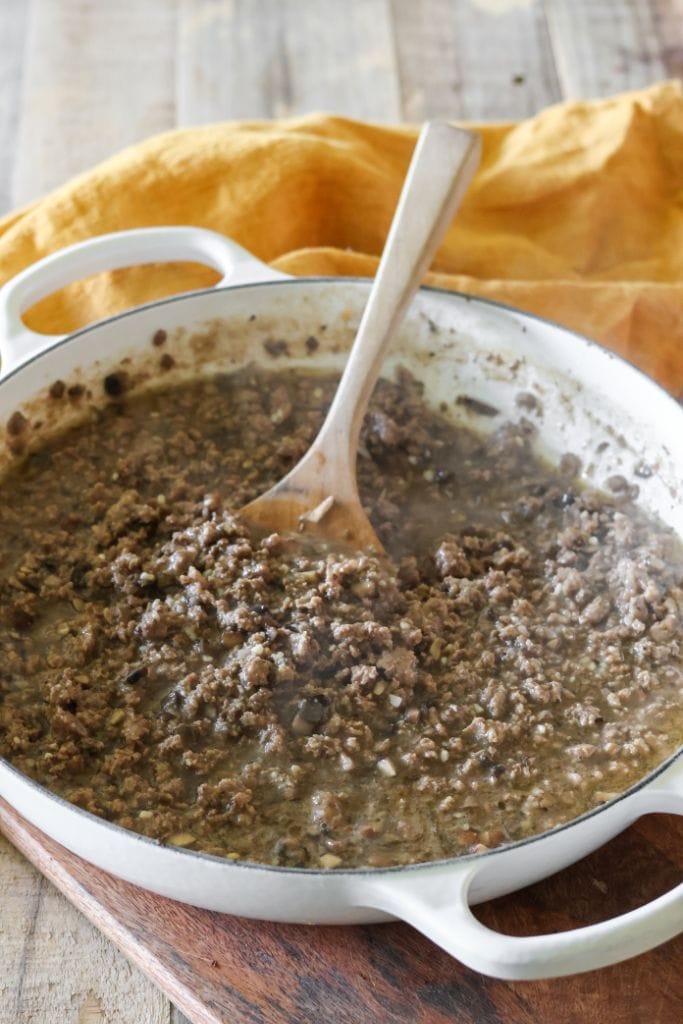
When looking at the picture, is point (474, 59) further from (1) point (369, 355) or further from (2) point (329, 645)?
→ (2) point (329, 645)

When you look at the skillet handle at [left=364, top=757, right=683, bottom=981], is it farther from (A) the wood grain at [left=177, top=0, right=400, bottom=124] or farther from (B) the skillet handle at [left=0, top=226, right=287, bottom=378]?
(A) the wood grain at [left=177, top=0, right=400, bottom=124]

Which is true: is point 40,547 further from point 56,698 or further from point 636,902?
point 636,902

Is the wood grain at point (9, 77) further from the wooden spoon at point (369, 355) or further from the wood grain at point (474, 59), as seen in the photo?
the wooden spoon at point (369, 355)

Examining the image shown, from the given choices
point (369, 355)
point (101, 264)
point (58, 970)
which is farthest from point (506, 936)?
point (101, 264)

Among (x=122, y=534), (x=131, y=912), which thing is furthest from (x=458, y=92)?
(x=131, y=912)

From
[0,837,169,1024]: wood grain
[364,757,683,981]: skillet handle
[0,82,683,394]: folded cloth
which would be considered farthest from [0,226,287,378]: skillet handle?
[364,757,683,981]: skillet handle

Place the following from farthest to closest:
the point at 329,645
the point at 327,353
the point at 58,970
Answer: the point at 327,353 → the point at 329,645 → the point at 58,970

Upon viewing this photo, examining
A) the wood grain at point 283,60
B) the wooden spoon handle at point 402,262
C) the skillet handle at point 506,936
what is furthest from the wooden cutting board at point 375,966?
the wood grain at point 283,60

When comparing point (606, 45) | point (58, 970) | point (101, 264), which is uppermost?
point (101, 264)
